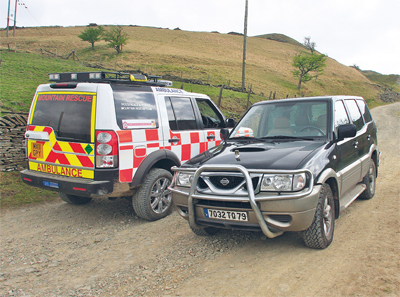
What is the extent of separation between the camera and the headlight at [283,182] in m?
3.19

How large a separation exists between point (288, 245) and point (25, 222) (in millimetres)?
3961

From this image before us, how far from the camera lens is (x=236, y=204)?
3.32m

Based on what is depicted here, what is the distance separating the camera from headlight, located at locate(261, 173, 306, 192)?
3.19 m

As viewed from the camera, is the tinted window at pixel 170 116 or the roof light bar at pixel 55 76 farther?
the tinted window at pixel 170 116

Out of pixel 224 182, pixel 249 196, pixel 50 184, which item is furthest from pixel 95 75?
pixel 249 196

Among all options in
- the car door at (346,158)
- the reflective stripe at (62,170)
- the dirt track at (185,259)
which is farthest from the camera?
the reflective stripe at (62,170)

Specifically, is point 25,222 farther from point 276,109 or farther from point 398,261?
point 398,261

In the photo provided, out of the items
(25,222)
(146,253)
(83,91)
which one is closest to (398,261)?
(146,253)

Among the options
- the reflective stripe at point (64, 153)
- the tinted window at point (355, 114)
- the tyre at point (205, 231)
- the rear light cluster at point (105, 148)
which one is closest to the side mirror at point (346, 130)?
the tinted window at point (355, 114)

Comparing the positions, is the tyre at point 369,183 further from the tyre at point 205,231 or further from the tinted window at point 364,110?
the tyre at point 205,231

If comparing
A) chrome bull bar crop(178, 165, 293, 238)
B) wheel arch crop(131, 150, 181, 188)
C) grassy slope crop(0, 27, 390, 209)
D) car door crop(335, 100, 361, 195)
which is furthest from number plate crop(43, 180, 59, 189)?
grassy slope crop(0, 27, 390, 209)

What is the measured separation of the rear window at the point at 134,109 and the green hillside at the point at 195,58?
1497 centimetres

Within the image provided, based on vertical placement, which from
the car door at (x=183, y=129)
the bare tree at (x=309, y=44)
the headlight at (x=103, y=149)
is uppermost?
the bare tree at (x=309, y=44)

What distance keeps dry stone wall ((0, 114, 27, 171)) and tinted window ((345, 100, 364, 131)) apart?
21.4 feet
